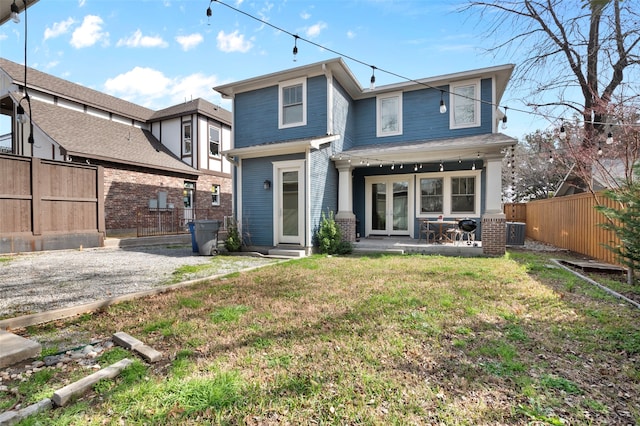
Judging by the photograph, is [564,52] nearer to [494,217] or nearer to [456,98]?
[456,98]

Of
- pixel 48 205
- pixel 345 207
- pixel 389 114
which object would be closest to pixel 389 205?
pixel 345 207

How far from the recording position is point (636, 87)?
9.21 m

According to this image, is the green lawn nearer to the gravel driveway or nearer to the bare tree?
the gravel driveway

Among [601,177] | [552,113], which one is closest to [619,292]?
[601,177]

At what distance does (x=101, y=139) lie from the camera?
1400 cm

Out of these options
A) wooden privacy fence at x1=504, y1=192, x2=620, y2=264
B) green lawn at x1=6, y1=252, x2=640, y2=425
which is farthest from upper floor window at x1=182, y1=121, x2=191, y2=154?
wooden privacy fence at x1=504, y1=192, x2=620, y2=264

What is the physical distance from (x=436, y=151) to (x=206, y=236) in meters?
7.44

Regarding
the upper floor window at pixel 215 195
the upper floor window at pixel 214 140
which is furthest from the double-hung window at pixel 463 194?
the upper floor window at pixel 215 195

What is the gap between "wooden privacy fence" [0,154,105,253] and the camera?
870 cm

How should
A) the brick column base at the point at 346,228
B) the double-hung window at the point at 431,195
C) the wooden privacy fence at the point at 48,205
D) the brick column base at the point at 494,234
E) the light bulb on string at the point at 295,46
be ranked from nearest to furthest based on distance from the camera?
the light bulb on string at the point at 295,46 → the brick column base at the point at 494,234 → the wooden privacy fence at the point at 48,205 → the brick column base at the point at 346,228 → the double-hung window at the point at 431,195

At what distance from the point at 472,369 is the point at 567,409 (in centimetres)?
64

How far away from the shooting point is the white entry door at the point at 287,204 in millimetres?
9500

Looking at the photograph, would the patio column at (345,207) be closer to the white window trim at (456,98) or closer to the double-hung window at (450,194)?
the double-hung window at (450,194)

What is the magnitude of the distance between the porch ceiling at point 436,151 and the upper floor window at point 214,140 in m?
10.6
